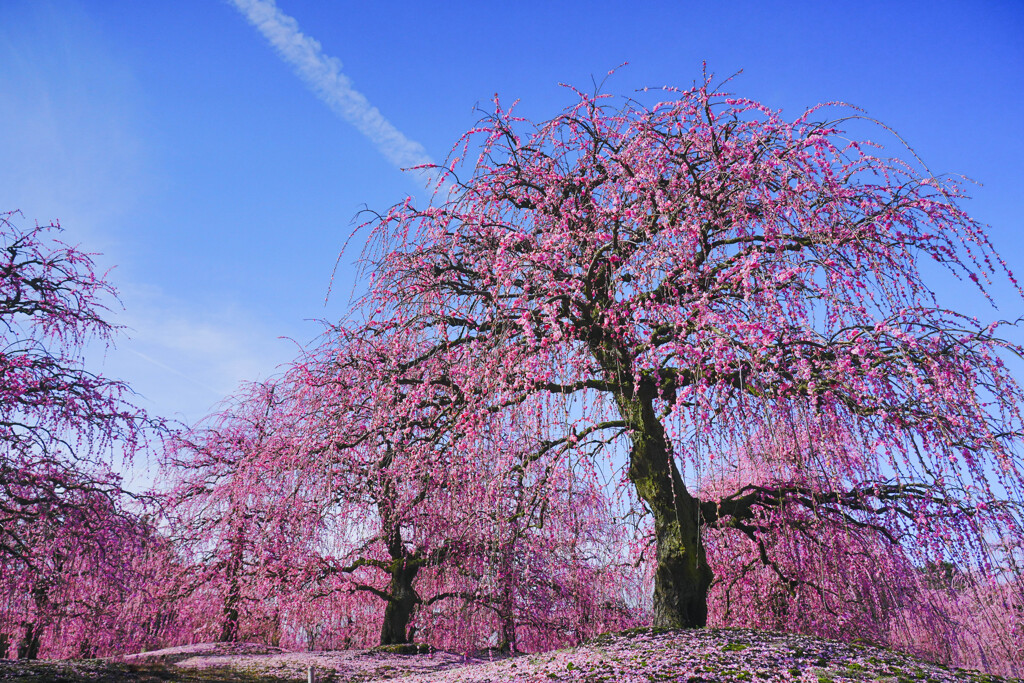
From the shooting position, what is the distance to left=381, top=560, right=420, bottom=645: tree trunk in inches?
412

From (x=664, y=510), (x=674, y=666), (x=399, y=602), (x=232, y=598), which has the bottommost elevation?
(x=674, y=666)

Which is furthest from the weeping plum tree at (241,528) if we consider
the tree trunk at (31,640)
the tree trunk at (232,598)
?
the tree trunk at (31,640)

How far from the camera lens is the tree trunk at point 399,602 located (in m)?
10.5

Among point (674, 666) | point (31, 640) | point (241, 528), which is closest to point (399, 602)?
point (241, 528)

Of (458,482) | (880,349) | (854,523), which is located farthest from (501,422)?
(854,523)

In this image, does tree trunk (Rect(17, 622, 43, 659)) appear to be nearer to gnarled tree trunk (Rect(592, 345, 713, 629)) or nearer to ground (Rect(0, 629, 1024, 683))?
ground (Rect(0, 629, 1024, 683))

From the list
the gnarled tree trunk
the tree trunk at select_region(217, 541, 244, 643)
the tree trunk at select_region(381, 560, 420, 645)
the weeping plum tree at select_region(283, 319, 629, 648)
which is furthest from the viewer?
the tree trunk at select_region(217, 541, 244, 643)

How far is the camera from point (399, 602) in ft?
34.9

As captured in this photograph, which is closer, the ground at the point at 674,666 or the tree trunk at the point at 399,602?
the ground at the point at 674,666

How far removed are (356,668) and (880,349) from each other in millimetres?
7819

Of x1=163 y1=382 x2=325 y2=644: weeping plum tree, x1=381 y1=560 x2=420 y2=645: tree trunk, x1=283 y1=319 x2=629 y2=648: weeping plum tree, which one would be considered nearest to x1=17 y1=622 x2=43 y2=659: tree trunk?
x1=163 y1=382 x2=325 y2=644: weeping plum tree

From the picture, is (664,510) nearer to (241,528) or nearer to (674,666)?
(674,666)

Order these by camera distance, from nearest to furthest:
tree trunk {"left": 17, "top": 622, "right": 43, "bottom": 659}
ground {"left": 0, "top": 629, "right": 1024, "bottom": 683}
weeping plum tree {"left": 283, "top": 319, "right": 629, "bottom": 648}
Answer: ground {"left": 0, "top": 629, "right": 1024, "bottom": 683} → weeping plum tree {"left": 283, "top": 319, "right": 629, "bottom": 648} → tree trunk {"left": 17, "top": 622, "right": 43, "bottom": 659}

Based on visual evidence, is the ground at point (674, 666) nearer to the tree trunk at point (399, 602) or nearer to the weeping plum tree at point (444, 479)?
the weeping plum tree at point (444, 479)
